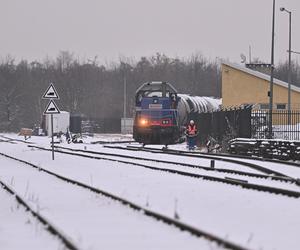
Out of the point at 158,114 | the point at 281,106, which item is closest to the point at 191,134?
the point at 158,114

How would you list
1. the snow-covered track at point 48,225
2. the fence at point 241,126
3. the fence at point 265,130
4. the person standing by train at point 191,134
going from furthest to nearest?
the fence at point 265,130, the person standing by train at point 191,134, the fence at point 241,126, the snow-covered track at point 48,225

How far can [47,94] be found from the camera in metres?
24.8

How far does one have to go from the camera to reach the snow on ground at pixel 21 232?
772 cm

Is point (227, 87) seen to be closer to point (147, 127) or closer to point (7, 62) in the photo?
point (147, 127)

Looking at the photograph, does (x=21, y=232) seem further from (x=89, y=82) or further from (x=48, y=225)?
(x=89, y=82)

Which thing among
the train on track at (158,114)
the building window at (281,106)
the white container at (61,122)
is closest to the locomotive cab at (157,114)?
the train on track at (158,114)

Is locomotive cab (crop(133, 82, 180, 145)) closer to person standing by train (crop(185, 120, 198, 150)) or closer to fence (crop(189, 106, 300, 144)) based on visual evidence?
fence (crop(189, 106, 300, 144))

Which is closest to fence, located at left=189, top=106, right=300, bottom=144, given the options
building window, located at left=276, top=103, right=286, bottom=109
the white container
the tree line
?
building window, located at left=276, top=103, right=286, bottom=109

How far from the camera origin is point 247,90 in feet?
173

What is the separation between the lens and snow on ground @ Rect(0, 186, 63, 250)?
7720 mm

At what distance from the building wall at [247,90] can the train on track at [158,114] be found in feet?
50.1

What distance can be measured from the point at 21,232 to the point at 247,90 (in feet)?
149

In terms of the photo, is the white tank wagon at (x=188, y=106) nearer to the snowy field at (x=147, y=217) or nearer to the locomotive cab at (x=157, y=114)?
the locomotive cab at (x=157, y=114)

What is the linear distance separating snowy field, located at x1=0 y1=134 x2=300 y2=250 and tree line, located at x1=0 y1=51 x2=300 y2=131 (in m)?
85.4
